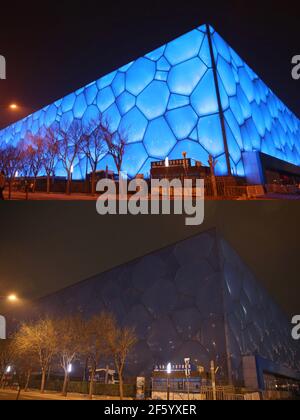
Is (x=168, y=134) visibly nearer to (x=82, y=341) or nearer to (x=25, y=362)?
(x=82, y=341)

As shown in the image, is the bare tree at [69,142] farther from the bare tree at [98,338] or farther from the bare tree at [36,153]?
the bare tree at [98,338]

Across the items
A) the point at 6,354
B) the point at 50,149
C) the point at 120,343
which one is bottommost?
the point at 6,354

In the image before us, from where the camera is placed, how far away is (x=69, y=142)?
21594 millimetres

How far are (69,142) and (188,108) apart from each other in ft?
28.0

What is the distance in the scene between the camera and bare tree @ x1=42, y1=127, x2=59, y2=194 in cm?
1950

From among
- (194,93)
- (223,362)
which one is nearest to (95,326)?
(223,362)

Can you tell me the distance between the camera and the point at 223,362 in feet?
53.7

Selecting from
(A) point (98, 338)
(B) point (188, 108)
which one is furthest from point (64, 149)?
(A) point (98, 338)

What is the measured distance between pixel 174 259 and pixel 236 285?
470 centimetres

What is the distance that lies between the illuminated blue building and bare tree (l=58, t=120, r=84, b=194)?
0.62 meters

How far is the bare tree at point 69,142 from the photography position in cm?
2020

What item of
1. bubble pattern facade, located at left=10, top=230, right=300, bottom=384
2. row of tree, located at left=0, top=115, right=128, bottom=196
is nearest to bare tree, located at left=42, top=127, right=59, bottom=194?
row of tree, located at left=0, top=115, right=128, bottom=196

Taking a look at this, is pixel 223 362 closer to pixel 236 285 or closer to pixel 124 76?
pixel 236 285

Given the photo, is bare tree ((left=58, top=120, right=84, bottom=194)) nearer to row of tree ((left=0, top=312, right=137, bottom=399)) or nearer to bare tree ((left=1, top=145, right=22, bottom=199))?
bare tree ((left=1, top=145, right=22, bottom=199))
